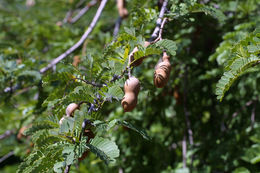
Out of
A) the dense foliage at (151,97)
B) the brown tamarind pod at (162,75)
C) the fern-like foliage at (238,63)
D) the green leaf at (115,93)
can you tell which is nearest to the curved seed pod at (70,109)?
the dense foliage at (151,97)

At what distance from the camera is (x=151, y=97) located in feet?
6.86

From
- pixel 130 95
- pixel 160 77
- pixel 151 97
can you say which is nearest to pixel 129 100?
pixel 130 95

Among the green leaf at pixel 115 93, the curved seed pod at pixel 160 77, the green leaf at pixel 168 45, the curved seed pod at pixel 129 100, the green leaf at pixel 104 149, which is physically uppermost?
the green leaf at pixel 168 45

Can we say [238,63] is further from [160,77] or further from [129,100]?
[129,100]

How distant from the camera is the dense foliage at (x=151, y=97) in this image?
1.01m

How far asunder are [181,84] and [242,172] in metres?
0.87

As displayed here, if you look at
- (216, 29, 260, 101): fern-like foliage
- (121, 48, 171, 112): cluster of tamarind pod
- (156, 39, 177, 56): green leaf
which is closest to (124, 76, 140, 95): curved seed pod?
(121, 48, 171, 112): cluster of tamarind pod

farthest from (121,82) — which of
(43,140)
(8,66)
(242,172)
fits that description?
(8,66)

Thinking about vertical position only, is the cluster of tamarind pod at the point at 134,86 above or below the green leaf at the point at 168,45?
below

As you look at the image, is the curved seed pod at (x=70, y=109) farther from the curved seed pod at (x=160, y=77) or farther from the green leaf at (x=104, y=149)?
the curved seed pod at (x=160, y=77)

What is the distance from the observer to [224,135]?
6.42 ft

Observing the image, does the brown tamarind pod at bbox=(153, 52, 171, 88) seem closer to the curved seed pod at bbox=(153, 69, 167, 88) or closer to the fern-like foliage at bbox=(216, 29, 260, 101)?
the curved seed pod at bbox=(153, 69, 167, 88)

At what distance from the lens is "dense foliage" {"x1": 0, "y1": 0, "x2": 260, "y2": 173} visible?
1.01 metres

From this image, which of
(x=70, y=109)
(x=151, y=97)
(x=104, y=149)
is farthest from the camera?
(x=151, y=97)
